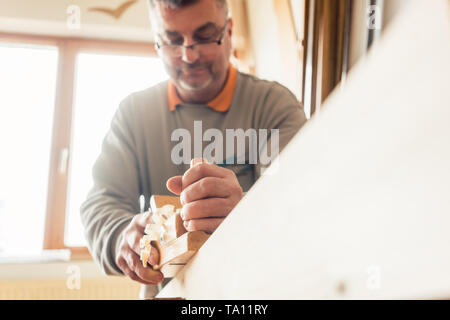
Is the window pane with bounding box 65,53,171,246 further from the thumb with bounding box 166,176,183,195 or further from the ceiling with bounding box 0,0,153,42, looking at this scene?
the thumb with bounding box 166,176,183,195

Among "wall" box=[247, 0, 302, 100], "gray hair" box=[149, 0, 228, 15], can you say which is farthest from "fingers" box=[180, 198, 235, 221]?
"gray hair" box=[149, 0, 228, 15]

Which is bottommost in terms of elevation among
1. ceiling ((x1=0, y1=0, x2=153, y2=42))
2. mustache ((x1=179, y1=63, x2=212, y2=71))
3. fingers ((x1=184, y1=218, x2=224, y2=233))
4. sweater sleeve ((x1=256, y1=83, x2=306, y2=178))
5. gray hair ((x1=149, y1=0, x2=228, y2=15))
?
fingers ((x1=184, y1=218, x2=224, y2=233))

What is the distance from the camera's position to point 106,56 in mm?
609

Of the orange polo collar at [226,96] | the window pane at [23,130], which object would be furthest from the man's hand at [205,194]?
the window pane at [23,130]

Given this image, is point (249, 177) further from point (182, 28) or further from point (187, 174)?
point (182, 28)

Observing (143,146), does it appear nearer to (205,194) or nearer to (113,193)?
(113,193)

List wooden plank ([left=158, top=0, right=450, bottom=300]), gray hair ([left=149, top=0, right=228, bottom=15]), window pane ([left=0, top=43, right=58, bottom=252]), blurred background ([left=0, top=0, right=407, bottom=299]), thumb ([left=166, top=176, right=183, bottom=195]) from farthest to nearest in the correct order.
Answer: window pane ([left=0, top=43, right=58, bottom=252]), gray hair ([left=149, top=0, right=228, bottom=15]), thumb ([left=166, top=176, right=183, bottom=195]), blurred background ([left=0, top=0, right=407, bottom=299]), wooden plank ([left=158, top=0, right=450, bottom=300])

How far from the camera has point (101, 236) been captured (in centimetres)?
54

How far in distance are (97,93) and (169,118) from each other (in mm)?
126

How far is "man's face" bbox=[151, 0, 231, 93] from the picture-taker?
438 millimetres

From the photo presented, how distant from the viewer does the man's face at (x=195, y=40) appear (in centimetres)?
44

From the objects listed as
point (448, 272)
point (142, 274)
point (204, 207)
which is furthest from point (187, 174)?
point (448, 272)

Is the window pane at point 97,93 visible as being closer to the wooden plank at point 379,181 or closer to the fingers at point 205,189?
the fingers at point 205,189

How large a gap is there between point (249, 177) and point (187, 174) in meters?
0.06
